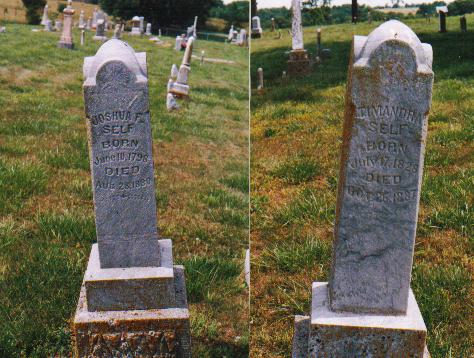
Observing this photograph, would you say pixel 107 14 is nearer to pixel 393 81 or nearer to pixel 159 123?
pixel 159 123

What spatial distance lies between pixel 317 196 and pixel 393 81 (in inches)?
110

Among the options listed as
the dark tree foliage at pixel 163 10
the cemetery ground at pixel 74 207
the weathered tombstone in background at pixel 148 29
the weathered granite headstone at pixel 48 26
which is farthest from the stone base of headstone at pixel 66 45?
the weathered tombstone in background at pixel 148 29

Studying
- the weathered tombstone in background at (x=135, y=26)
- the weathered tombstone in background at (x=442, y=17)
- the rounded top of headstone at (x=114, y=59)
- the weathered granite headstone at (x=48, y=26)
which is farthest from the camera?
the weathered tombstone in background at (x=135, y=26)

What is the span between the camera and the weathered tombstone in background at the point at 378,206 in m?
2.79

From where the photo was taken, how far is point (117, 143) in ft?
11.1

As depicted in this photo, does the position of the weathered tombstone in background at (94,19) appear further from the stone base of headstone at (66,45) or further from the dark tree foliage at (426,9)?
the dark tree foliage at (426,9)

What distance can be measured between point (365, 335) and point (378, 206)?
76 cm

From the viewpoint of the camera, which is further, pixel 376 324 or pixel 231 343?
pixel 231 343

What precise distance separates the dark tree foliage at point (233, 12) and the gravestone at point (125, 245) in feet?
52.7

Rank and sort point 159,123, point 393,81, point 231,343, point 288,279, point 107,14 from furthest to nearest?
1. point 107,14
2. point 159,123
3. point 288,279
4. point 231,343
5. point 393,81

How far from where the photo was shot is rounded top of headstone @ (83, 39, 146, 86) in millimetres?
3270

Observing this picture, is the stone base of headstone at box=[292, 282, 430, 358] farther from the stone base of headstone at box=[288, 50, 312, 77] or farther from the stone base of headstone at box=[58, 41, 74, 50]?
the stone base of headstone at box=[58, 41, 74, 50]

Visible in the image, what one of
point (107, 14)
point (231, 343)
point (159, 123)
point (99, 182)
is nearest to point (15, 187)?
point (99, 182)

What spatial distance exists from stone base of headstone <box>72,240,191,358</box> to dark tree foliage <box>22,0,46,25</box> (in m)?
8.84
